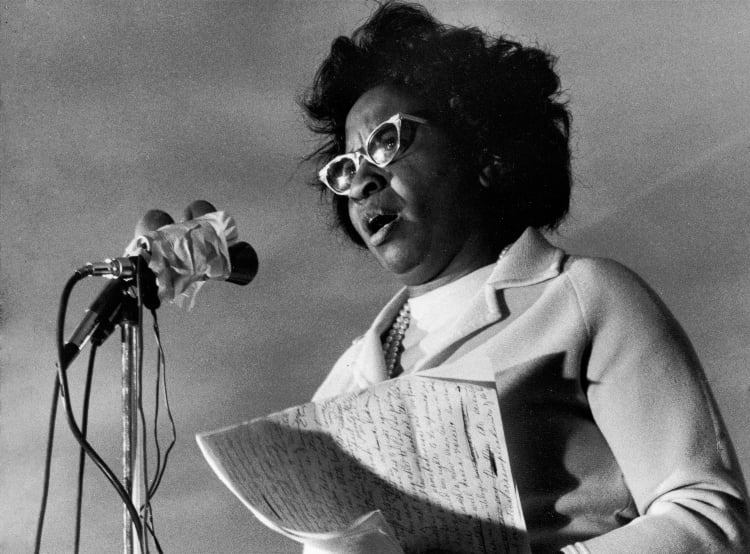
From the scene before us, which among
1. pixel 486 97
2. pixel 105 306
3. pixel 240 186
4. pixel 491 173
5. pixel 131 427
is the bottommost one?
pixel 131 427

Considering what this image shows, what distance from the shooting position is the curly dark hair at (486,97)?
1423 mm

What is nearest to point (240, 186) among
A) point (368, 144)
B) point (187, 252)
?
point (368, 144)

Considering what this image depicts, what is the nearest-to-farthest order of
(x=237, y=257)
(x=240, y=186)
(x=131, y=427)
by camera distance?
(x=131, y=427) < (x=237, y=257) < (x=240, y=186)

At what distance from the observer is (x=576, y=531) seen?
100 centimetres

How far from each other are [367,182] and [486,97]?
11.5 inches

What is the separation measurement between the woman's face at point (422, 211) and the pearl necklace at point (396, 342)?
74 mm

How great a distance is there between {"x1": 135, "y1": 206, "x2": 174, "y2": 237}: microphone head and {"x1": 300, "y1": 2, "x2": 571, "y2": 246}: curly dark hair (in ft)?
1.61

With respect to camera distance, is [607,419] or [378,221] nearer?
[607,419]

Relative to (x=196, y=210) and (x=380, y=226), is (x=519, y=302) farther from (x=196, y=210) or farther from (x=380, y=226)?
(x=196, y=210)

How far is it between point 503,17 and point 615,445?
3.76 ft

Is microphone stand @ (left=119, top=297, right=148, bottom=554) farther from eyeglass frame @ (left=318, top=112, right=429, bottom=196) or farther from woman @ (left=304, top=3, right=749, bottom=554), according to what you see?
eyeglass frame @ (left=318, top=112, right=429, bottom=196)

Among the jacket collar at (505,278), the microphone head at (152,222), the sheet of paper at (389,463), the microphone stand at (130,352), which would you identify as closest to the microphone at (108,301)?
the microphone stand at (130,352)

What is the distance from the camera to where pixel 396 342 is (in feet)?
4.62

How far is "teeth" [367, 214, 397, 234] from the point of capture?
133cm
